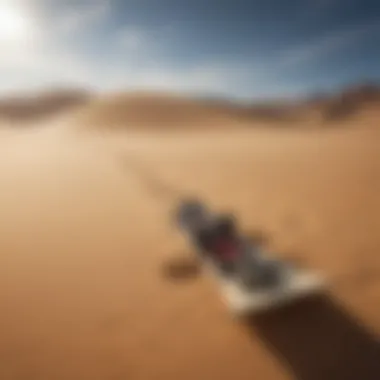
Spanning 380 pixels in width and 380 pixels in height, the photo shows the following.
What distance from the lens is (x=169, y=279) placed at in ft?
19.0

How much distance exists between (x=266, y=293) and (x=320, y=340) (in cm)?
63

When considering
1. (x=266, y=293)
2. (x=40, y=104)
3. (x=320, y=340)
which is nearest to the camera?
(x=320, y=340)

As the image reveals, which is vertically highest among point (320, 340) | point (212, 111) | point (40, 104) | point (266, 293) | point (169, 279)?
point (40, 104)

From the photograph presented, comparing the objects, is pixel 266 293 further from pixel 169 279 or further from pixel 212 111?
pixel 212 111

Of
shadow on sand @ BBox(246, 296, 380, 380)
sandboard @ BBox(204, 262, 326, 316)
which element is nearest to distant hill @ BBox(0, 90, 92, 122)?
sandboard @ BBox(204, 262, 326, 316)

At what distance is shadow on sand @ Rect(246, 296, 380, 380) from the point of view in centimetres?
389

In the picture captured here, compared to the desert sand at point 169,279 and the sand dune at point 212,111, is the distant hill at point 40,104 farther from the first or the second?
the desert sand at point 169,279

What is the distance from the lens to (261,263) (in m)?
4.78

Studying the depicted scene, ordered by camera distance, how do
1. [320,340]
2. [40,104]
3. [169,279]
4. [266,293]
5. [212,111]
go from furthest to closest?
1. [40,104]
2. [212,111]
3. [169,279]
4. [266,293]
5. [320,340]

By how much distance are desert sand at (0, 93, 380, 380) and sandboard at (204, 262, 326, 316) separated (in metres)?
0.27

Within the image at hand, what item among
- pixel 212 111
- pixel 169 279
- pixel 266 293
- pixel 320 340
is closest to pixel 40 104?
pixel 212 111

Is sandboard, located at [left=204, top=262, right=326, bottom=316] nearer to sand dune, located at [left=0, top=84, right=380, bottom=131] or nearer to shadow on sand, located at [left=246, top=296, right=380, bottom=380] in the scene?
shadow on sand, located at [left=246, top=296, right=380, bottom=380]

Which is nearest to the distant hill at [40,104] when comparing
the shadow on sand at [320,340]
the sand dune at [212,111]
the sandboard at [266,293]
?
the sand dune at [212,111]

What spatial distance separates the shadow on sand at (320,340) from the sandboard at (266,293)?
220mm
